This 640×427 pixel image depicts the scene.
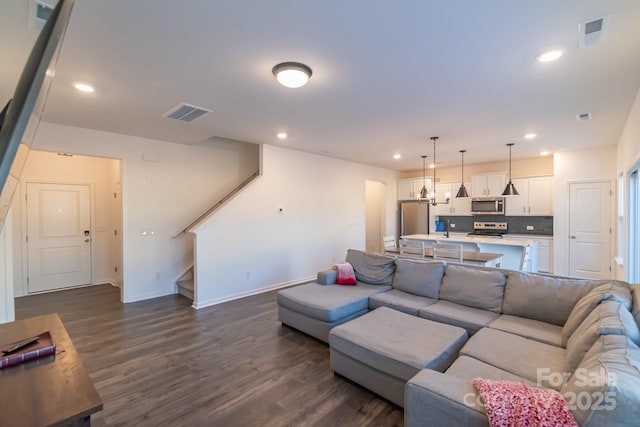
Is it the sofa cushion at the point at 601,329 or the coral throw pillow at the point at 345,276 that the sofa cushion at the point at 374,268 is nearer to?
the coral throw pillow at the point at 345,276

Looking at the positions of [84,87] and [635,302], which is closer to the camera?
[635,302]

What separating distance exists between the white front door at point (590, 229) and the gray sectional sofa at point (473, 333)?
422 cm

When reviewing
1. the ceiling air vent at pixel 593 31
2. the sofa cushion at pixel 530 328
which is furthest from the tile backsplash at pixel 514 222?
the ceiling air vent at pixel 593 31

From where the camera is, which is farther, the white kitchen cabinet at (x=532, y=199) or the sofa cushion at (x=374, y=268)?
the white kitchen cabinet at (x=532, y=199)

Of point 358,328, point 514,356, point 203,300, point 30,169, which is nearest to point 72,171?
point 30,169

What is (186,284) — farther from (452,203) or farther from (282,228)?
(452,203)

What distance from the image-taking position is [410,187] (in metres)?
8.50

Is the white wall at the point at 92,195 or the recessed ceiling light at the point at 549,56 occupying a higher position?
the recessed ceiling light at the point at 549,56

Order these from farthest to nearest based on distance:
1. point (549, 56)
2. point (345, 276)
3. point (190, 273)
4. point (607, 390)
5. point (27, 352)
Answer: point (190, 273)
point (345, 276)
point (549, 56)
point (27, 352)
point (607, 390)

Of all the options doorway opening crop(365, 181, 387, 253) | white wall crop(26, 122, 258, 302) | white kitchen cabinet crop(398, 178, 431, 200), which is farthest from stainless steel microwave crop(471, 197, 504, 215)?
white wall crop(26, 122, 258, 302)

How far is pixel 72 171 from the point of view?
5.71 m

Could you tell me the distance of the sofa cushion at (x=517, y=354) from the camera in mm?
1943

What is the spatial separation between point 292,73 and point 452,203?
257 inches

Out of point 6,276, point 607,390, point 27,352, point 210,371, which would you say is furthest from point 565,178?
point 6,276
